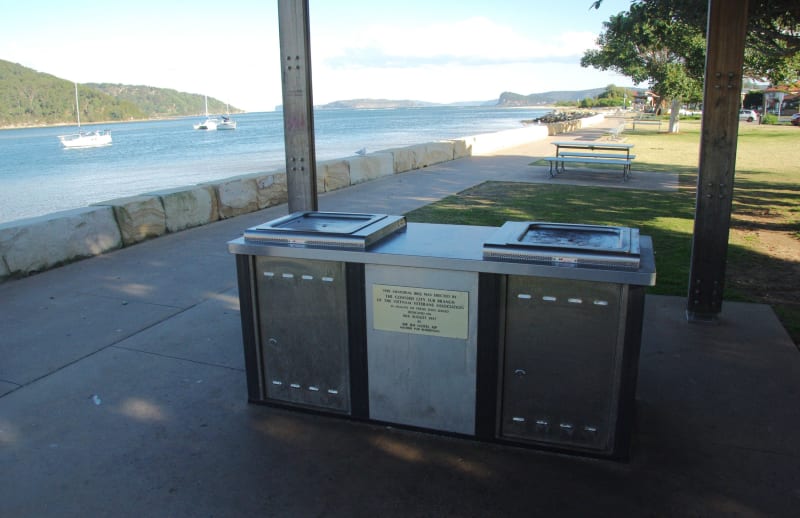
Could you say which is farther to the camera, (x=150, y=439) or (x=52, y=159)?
(x=52, y=159)

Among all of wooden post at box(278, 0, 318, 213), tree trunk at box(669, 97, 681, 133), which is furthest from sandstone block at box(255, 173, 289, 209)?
tree trunk at box(669, 97, 681, 133)

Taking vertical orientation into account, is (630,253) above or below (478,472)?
above

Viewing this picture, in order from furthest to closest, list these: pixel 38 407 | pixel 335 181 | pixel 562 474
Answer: pixel 335 181, pixel 38 407, pixel 562 474

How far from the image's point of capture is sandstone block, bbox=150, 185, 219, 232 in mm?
8742

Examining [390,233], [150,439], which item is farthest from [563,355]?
[150,439]

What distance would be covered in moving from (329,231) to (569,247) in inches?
54.7

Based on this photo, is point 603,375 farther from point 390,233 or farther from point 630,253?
point 390,233

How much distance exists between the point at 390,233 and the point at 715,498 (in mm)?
2259

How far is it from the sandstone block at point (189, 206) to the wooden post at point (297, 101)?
4557 mm

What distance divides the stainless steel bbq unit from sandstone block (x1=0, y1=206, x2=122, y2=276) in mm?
4214

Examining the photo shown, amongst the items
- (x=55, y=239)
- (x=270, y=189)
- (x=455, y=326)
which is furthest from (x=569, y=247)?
(x=270, y=189)

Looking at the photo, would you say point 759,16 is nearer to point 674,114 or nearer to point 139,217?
point 139,217

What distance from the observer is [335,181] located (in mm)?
13242

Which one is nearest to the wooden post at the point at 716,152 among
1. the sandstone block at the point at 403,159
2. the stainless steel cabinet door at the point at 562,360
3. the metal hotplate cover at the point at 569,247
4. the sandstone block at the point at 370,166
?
the metal hotplate cover at the point at 569,247
